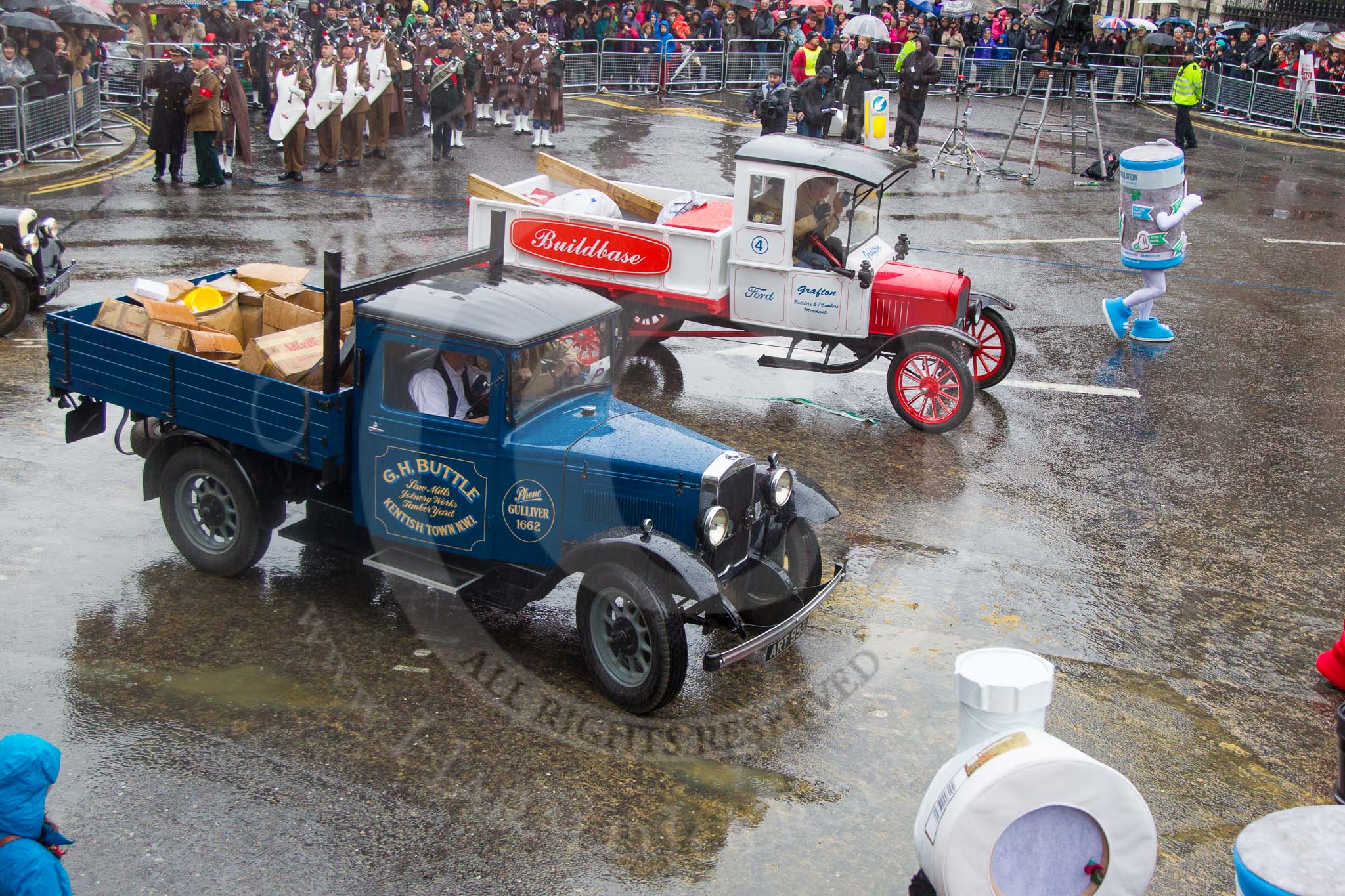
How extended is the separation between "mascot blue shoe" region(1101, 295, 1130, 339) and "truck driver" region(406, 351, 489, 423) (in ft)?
29.0

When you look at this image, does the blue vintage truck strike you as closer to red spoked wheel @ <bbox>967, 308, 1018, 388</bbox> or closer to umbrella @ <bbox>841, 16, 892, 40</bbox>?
red spoked wheel @ <bbox>967, 308, 1018, 388</bbox>

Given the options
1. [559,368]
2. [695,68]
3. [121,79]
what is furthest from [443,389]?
[695,68]

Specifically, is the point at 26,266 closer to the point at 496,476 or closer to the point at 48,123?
the point at 496,476

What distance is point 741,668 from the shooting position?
23.5ft

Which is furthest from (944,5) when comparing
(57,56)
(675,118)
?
(57,56)

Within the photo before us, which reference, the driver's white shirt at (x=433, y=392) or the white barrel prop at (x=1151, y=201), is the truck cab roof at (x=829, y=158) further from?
the driver's white shirt at (x=433, y=392)

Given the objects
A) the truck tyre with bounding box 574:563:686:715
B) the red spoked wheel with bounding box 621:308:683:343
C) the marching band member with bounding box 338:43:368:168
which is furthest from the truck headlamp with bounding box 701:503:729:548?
the marching band member with bounding box 338:43:368:168

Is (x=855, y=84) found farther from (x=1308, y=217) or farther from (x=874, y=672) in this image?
(x=874, y=672)

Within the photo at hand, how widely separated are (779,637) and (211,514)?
145 inches

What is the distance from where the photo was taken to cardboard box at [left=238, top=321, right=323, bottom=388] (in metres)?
7.46

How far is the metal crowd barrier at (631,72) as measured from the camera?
29828 mm

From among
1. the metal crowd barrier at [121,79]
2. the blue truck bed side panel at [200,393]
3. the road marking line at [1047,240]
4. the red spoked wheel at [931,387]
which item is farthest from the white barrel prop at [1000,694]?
the metal crowd barrier at [121,79]

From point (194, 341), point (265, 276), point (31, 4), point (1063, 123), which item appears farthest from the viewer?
point (1063, 123)

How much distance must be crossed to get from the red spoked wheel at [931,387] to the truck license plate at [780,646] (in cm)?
447
